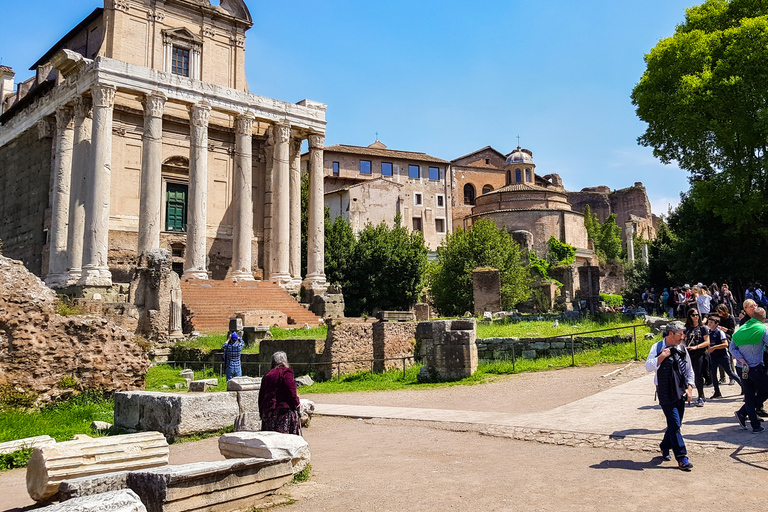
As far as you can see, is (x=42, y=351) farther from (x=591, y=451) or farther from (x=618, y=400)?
(x=618, y=400)

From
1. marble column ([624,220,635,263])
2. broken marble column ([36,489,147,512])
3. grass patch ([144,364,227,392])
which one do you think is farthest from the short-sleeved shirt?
marble column ([624,220,635,263])

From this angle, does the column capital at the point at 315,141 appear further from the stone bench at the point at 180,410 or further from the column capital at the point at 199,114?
the stone bench at the point at 180,410

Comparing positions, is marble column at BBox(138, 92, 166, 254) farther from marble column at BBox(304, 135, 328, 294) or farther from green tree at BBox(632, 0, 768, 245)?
green tree at BBox(632, 0, 768, 245)

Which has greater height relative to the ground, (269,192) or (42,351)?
(269,192)

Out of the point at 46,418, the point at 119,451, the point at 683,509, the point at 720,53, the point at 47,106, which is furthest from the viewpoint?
the point at 47,106

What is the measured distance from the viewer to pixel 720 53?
2261 centimetres

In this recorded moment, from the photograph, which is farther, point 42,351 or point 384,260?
point 384,260

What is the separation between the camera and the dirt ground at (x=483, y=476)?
514 cm

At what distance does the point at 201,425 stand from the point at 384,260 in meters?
25.0

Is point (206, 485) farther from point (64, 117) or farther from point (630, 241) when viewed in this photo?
point (630, 241)

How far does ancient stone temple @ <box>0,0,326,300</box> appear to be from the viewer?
84.8 feet

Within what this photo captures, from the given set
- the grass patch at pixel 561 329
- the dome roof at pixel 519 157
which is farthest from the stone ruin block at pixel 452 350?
the dome roof at pixel 519 157

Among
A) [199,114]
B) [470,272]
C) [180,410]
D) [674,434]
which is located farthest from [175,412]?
[470,272]

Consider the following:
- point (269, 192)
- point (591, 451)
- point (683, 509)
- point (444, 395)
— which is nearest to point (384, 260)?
point (269, 192)
